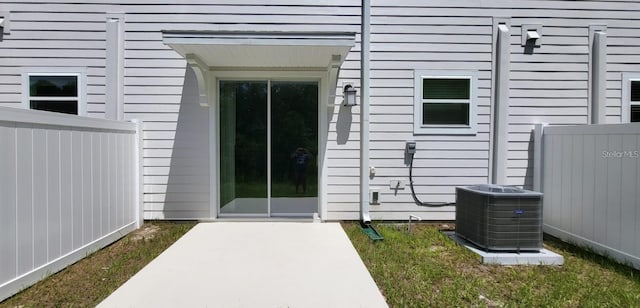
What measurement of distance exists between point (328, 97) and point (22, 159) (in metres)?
3.44

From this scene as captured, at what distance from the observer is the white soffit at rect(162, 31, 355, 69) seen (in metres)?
3.97

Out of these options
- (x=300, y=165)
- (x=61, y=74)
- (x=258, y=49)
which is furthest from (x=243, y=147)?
(x=61, y=74)

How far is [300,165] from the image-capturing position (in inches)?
215

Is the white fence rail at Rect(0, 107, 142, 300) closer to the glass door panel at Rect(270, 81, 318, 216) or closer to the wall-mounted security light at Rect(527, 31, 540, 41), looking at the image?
the glass door panel at Rect(270, 81, 318, 216)

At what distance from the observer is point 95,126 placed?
4039mm

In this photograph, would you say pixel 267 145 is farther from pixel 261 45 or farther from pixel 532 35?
pixel 532 35

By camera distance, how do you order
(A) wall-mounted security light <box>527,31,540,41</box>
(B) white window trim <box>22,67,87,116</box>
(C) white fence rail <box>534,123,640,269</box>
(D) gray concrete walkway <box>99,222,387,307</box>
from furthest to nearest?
1. (A) wall-mounted security light <box>527,31,540,41</box>
2. (B) white window trim <box>22,67,87,116</box>
3. (C) white fence rail <box>534,123,640,269</box>
4. (D) gray concrete walkway <box>99,222,387,307</box>

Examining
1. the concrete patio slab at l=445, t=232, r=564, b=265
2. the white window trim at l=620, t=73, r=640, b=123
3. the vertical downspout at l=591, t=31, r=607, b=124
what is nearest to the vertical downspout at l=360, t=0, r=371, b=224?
the concrete patio slab at l=445, t=232, r=564, b=265

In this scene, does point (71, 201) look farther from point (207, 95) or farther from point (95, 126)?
point (207, 95)

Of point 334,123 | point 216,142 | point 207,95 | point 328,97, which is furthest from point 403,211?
point 207,95

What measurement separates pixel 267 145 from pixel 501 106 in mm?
3498

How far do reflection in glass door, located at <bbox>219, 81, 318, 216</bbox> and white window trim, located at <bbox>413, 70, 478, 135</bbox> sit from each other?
148cm

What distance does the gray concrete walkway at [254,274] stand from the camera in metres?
2.80

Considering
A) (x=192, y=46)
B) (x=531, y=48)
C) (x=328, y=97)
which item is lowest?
(x=328, y=97)
